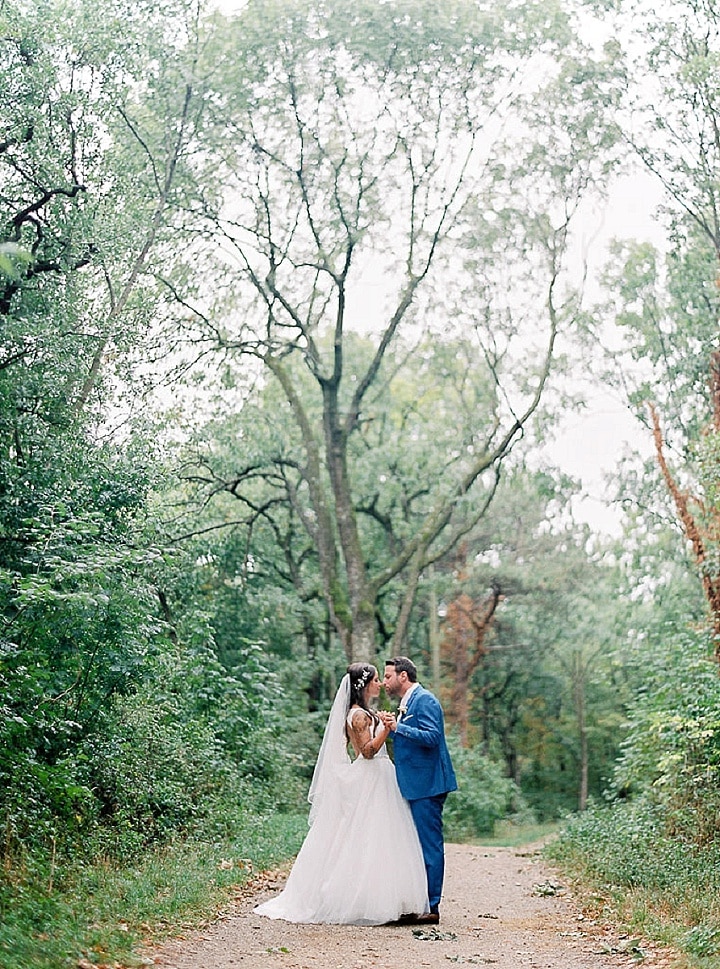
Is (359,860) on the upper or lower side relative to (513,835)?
upper

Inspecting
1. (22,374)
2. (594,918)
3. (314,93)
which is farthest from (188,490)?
(594,918)

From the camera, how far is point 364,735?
9.87m

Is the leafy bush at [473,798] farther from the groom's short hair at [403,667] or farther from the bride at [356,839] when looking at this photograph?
the groom's short hair at [403,667]

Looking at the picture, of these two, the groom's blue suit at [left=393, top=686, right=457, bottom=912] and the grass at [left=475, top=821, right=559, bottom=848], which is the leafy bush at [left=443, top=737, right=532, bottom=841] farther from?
the groom's blue suit at [left=393, top=686, right=457, bottom=912]

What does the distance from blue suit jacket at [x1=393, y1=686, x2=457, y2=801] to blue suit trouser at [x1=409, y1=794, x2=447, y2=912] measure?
0.35 ft

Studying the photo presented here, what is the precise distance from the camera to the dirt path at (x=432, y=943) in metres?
7.29

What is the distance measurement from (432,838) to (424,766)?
1.96 ft

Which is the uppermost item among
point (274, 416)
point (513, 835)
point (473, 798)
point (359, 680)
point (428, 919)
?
point (274, 416)

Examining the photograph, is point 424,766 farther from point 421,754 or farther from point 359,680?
point 359,680

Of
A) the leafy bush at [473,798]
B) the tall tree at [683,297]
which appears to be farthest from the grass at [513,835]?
the tall tree at [683,297]

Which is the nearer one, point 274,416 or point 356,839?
point 356,839

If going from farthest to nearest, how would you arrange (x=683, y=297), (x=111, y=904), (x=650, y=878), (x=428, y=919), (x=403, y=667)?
(x=683, y=297)
(x=650, y=878)
(x=403, y=667)
(x=428, y=919)
(x=111, y=904)

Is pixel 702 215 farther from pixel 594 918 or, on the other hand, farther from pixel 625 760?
pixel 594 918

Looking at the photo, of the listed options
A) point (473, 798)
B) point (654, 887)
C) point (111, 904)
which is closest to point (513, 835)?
point (473, 798)
